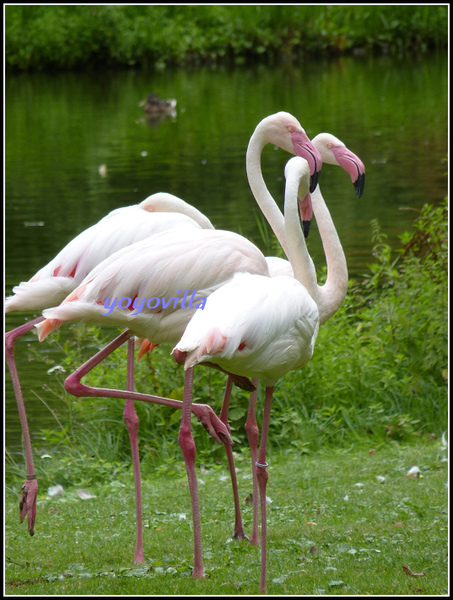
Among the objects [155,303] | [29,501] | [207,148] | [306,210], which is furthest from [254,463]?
[207,148]

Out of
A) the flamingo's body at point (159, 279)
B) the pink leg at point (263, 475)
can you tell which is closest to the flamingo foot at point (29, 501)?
the flamingo's body at point (159, 279)

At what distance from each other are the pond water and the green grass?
1825 mm

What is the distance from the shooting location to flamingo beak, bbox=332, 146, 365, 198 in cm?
573

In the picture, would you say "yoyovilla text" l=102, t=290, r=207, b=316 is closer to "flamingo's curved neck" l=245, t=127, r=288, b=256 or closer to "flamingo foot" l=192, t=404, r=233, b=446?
"flamingo foot" l=192, t=404, r=233, b=446

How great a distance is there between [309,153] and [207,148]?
13510 millimetres

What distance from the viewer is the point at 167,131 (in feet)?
71.0

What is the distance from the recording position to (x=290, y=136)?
5.39m

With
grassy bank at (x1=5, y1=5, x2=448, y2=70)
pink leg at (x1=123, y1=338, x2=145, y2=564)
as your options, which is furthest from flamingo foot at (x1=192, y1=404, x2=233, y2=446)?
grassy bank at (x1=5, y1=5, x2=448, y2=70)

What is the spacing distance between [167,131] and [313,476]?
16.5 metres

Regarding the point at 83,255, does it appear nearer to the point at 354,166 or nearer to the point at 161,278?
the point at 161,278

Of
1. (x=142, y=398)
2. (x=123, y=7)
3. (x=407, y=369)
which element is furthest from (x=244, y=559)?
(x=123, y=7)

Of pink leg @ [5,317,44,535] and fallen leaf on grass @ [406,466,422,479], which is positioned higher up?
pink leg @ [5,317,44,535]

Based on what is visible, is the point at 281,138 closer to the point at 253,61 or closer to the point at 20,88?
the point at 20,88

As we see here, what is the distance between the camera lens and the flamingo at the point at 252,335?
3.69m
